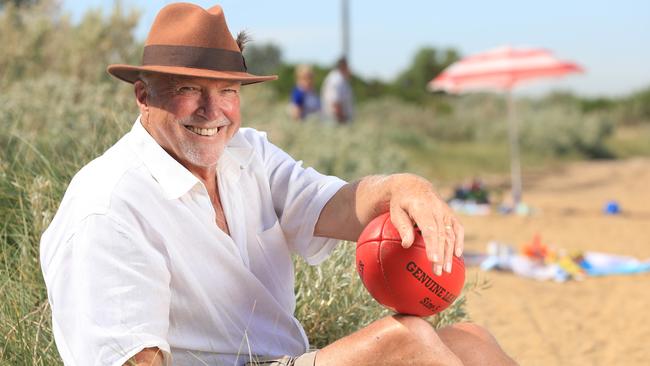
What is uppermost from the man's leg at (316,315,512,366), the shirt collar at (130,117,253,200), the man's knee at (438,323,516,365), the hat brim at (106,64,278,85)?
the hat brim at (106,64,278,85)

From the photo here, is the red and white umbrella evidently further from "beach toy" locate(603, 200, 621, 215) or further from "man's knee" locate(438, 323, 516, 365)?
"man's knee" locate(438, 323, 516, 365)

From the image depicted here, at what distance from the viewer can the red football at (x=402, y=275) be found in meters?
2.85

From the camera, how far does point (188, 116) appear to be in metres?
2.87

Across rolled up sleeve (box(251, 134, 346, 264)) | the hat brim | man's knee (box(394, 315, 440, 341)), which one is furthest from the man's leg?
the hat brim

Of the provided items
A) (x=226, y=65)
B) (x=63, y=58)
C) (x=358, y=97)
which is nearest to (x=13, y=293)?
(x=226, y=65)

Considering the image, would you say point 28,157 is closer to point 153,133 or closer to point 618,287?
point 153,133

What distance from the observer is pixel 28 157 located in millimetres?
4949

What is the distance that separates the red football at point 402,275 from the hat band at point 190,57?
0.71 meters

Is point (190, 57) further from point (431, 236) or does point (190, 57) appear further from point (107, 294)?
point (431, 236)

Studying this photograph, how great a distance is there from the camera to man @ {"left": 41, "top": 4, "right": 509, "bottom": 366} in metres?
2.55

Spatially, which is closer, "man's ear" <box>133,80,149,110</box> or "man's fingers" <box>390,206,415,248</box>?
"man's fingers" <box>390,206,415,248</box>

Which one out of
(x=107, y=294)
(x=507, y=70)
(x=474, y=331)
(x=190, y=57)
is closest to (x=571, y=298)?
(x=474, y=331)

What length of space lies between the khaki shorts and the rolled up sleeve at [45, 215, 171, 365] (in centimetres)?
44

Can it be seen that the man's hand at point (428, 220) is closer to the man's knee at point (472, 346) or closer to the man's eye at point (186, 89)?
the man's knee at point (472, 346)
